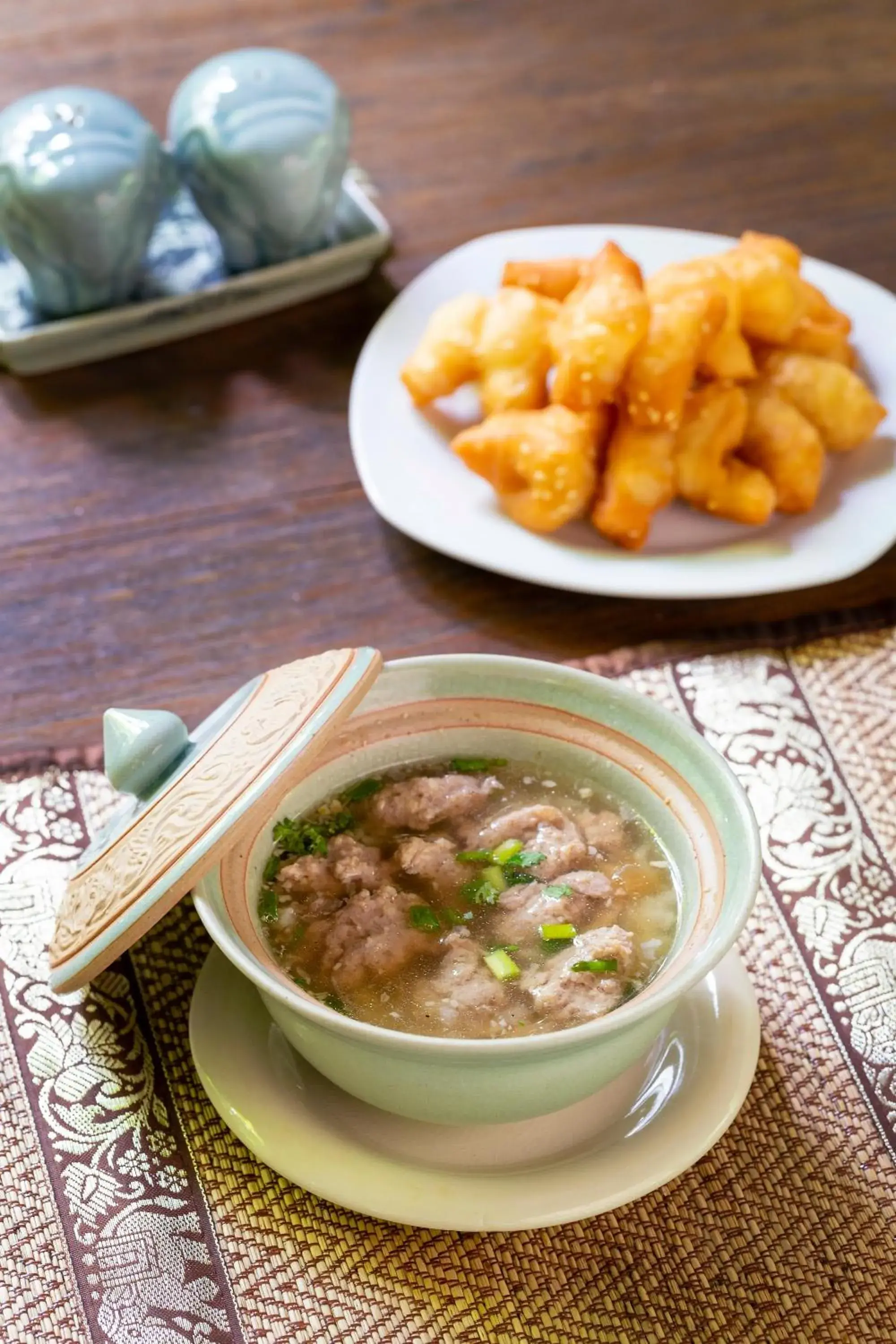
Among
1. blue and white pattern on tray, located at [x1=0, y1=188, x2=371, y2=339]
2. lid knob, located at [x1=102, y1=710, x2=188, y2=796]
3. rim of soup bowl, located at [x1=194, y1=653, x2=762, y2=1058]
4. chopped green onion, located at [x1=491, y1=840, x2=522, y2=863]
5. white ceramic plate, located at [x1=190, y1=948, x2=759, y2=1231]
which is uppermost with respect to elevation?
lid knob, located at [x1=102, y1=710, x2=188, y2=796]

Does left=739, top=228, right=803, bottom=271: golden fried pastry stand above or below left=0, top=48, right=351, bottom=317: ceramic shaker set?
below

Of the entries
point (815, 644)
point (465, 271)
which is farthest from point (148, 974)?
point (465, 271)

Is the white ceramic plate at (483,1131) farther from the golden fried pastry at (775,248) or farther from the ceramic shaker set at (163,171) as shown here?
the ceramic shaker set at (163,171)

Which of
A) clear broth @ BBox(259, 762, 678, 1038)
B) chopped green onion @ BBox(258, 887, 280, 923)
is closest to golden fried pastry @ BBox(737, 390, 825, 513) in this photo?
clear broth @ BBox(259, 762, 678, 1038)

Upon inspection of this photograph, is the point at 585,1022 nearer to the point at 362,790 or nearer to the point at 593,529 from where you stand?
the point at 362,790

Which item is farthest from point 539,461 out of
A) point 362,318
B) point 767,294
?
point 362,318

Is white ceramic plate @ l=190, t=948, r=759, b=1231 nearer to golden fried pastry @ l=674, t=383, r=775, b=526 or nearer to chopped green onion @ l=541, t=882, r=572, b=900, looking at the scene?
chopped green onion @ l=541, t=882, r=572, b=900

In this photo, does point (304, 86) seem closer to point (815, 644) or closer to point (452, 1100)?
point (815, 644)
